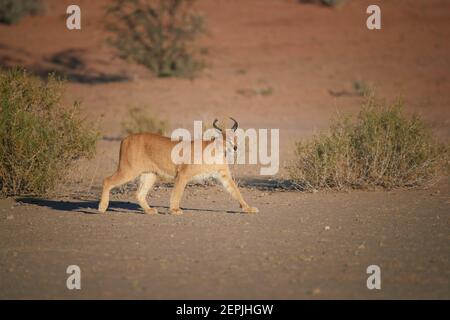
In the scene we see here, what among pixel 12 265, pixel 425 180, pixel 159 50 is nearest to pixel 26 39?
pixel 159 50

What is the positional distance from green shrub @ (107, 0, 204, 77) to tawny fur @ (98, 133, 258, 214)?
22.2 meters

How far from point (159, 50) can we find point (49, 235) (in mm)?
24387

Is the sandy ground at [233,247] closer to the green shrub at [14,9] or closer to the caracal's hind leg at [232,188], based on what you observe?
the caracal's hind leg at [232,188]

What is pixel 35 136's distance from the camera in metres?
11.6

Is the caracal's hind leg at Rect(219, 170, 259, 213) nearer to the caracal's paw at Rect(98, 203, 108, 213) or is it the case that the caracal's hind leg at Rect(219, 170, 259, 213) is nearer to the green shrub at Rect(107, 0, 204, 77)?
the caracal's paw at Rect(98, 203, 108, 213)

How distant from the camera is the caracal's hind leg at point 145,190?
10.2 m

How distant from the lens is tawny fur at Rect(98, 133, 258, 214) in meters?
9.94

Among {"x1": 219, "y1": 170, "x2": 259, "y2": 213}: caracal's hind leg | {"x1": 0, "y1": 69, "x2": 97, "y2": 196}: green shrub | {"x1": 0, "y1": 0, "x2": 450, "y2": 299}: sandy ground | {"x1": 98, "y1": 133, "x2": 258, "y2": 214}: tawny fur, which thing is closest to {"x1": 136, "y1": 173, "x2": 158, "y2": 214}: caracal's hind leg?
{"x1": 98, "y1": 133, "x2": 258, "y2": 214}: tawny fur

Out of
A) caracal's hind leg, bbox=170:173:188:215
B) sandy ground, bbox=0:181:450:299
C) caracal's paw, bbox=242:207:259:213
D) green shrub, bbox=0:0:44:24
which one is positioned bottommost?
sandy ground, bbox=0:181:450:299

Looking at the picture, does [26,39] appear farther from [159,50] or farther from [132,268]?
[132,268]

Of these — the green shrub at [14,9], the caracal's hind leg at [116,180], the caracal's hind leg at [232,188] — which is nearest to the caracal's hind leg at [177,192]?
the caracal's hind leg at [232,188]

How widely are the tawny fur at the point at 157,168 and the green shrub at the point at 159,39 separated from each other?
2218cm

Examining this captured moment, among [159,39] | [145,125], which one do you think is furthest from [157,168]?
[159,39]
